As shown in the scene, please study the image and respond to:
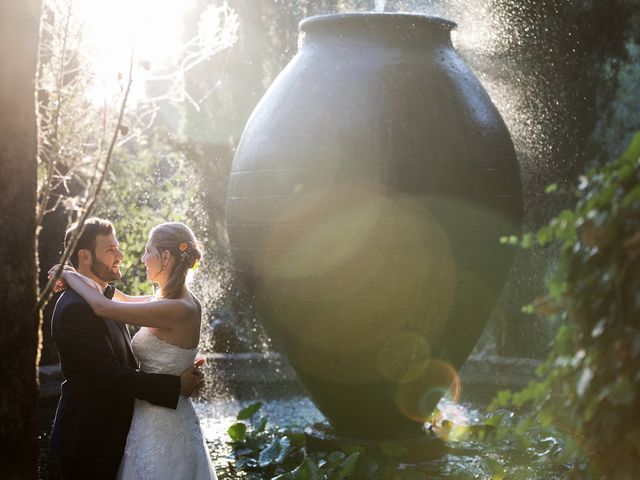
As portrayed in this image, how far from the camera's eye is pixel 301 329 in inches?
242

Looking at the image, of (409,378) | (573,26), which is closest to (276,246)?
(409,378)

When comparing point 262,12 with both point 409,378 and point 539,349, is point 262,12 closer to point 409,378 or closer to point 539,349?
point 539,349

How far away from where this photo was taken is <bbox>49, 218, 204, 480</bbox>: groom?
4199mm

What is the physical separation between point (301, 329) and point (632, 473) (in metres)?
3.62

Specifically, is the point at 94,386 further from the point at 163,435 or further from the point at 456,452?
the point at 456,452

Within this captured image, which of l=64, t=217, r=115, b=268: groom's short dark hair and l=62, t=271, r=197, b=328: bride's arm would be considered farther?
l=64, t=217, r=115, b=268: groom's short dark hair

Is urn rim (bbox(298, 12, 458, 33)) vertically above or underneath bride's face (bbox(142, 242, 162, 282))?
above

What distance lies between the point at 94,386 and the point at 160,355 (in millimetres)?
354

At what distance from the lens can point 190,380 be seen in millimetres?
4422

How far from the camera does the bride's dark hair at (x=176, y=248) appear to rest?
175 inches

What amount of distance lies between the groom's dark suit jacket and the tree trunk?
0.46 metres

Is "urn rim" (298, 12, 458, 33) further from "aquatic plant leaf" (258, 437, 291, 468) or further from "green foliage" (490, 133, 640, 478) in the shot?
"green foliage" (490, 133, 640, 478)

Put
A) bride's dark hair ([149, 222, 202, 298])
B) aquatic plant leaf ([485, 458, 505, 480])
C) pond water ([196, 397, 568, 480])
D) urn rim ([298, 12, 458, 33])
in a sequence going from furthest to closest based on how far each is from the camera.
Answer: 1. urn rim ([298, 12, 458, 33])
2. pond water ([196, 397, 568, 480])
3. aquatic plant leaf ([485, 458, 505, 480])
4. bride's dark hair ([149, 222, 202, 298])

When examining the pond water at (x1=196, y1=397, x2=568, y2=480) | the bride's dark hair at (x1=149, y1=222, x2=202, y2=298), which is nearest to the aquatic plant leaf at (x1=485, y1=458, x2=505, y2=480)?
the pond water at (x1=196, y1=397, x2=568, y2=480)
